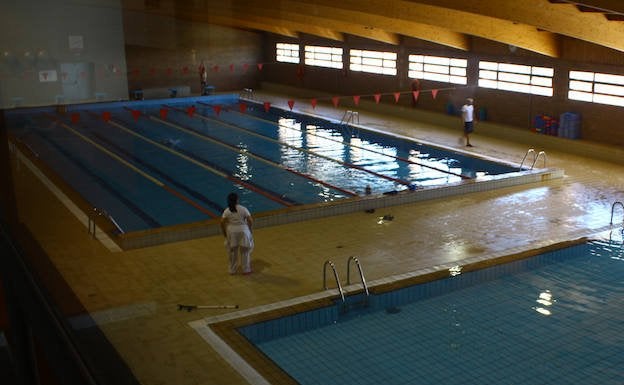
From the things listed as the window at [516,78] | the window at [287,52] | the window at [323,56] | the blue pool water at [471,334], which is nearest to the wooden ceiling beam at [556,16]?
the window at [516,78]

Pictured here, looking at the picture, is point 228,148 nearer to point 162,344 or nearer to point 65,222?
point 65,222

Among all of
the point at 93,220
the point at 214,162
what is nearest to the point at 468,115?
the point at 214,162

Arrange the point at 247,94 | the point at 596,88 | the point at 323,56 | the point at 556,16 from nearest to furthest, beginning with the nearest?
the point at 556,16
the point at 596,88
the point at 323,56
the point at 247,94

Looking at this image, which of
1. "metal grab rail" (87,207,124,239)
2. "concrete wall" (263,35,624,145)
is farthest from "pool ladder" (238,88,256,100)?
"metal grab rail" (87,207,124,239)

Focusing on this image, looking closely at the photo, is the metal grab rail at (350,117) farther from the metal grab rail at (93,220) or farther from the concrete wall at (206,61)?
the metal grab rail at (93,220)

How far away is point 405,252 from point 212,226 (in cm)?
271

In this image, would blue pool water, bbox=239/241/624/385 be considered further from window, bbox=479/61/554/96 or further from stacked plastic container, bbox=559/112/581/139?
window, bbox=479/61/554/96

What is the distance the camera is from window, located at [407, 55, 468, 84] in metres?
19.5

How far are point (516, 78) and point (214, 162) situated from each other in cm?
831

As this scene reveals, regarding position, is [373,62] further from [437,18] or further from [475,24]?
[475,24]

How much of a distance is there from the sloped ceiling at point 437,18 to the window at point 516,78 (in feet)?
2.93

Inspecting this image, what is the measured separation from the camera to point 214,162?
47.8 ft

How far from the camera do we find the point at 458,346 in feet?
21.2

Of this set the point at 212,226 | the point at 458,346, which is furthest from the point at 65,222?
the point at 458,346
